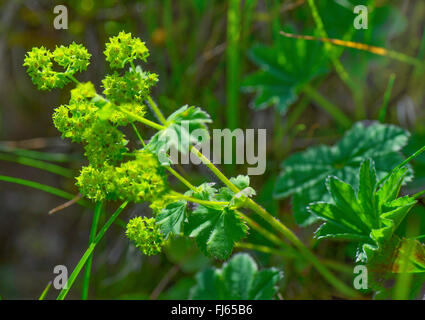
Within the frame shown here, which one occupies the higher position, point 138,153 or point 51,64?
point 51,64

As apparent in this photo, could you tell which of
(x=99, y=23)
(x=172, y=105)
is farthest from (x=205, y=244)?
(x=99, y=23)

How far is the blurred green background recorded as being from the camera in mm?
1650

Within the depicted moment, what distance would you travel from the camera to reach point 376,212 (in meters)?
0.99

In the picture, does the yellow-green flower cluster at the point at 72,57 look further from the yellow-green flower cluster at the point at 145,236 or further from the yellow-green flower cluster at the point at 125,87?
the yellow-green flower cluster at the point at 145,236

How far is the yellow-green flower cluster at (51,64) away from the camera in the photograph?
84 centimetres

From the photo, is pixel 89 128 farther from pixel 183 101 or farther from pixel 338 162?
pixel 183 101

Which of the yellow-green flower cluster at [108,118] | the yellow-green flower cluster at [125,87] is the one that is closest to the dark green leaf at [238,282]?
the yellow-green flower cluster at [108,118]

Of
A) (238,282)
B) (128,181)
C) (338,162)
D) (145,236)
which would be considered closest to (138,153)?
(128,181)

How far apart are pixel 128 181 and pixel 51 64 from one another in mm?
279

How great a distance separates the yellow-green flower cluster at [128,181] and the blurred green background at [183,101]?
74 centimetres

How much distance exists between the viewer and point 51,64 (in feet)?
Result: 2.79

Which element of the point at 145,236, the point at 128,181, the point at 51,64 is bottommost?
the point at 145,236

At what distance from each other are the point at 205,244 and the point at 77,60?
47 centimetres
